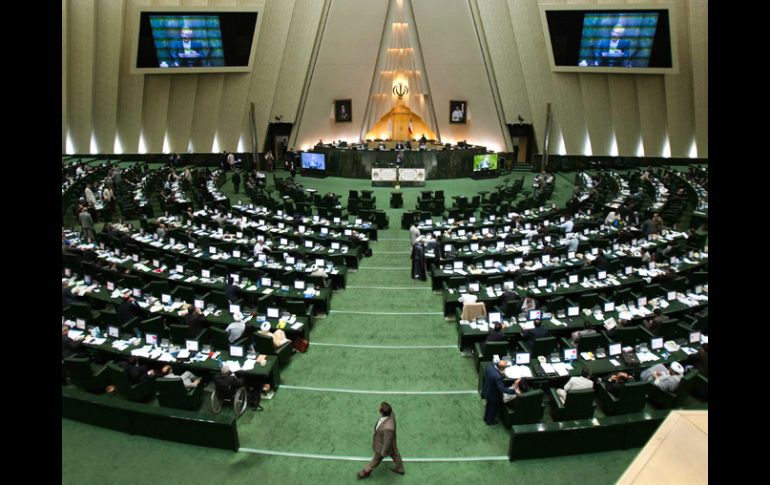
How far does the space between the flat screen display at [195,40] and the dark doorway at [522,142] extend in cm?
1885

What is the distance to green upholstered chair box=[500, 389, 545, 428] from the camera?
7086 mm

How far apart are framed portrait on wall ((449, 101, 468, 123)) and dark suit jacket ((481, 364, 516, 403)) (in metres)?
28.6

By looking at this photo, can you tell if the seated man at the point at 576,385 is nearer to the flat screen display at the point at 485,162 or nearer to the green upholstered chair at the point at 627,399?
the green upholstered chair at the point at 627,399

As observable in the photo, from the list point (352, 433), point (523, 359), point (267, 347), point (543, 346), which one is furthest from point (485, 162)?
point (352, 433)

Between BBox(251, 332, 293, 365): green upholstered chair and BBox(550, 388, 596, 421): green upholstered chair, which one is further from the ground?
BBox(251, 332, 293, 365): green upholstered chair

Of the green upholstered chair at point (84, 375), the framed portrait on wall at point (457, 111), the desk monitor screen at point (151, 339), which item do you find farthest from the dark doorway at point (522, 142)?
the green upholstered chair at point (84, 375)

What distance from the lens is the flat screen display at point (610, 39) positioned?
2664 cm

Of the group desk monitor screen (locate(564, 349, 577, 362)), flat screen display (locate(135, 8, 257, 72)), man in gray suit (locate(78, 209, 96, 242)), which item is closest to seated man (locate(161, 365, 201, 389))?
desk monitor screen (locate(564, 349, 577, 362))

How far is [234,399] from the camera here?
7.72m

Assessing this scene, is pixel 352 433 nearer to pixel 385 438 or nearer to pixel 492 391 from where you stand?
pixel 385 438

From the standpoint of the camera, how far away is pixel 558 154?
3269 cm

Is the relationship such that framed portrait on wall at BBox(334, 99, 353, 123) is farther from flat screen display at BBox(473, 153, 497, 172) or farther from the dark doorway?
the dark doorway
